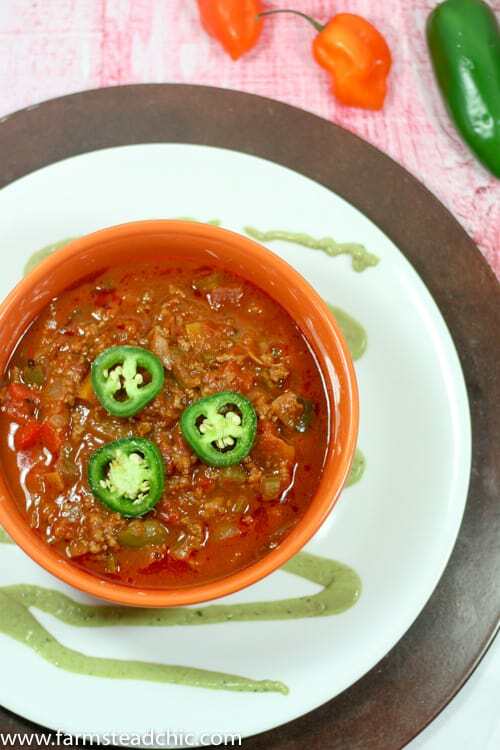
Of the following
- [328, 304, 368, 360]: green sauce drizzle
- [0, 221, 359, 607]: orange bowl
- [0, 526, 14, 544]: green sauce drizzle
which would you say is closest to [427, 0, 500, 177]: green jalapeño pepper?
[328, 304, 368, 360]: green sauce drizzle

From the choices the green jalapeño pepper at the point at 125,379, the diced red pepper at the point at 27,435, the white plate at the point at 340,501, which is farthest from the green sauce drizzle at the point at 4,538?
the green jalapeño pepper at the point at 125,379

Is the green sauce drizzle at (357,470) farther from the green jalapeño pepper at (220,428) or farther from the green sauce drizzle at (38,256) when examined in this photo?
the green sauce drizzle at (38,256)

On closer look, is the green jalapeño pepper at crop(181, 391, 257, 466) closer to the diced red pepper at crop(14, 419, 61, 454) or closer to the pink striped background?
the diced red pepper at crop(14, 419, 61, 454)

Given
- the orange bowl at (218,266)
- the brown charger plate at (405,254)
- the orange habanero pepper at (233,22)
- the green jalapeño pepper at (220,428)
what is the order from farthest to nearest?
the orange habanero pepper at (233,22), the brown charger plate at (405,254), the green jalapeño pepper at (220,428), the orange bowl at (218,266)

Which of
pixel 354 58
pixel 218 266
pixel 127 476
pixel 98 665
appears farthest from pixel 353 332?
pixel 98 665

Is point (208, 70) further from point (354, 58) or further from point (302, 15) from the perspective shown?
point (354, 58)

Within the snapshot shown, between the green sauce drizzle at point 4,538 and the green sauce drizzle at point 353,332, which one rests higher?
the green sauce drizzle at point 353,332

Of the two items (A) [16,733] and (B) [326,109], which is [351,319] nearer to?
(B) [326,109]
